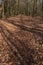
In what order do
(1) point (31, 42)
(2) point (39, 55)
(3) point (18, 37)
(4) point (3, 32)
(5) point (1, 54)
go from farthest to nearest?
(4) point (3, 32) < (3) point (18, 37) < (1) point (31, 42) < (5) point (1, 54) < (2) point (39, 55)

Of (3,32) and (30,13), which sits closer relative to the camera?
(3,32)

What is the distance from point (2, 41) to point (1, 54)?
88.4 inches

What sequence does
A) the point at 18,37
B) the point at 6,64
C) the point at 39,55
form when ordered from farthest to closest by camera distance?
the point at 18,37
the point at 39,55
the point at 6,64

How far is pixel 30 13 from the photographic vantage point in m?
30.6

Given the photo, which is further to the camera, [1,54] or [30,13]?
[30,13]

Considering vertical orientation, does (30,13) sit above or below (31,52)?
below

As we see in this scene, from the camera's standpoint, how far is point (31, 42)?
421 inches

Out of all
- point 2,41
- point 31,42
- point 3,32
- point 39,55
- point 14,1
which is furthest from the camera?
point 14,1

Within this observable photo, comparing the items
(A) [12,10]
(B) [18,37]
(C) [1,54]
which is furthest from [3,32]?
(A) [12,10]

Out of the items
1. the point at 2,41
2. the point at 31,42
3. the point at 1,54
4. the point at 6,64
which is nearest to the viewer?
the point at 6,64

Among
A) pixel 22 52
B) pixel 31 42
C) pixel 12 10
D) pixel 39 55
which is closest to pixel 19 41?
pixel 31 42

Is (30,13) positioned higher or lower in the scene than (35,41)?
lower

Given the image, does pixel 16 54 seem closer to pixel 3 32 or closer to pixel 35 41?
pixel 35 41

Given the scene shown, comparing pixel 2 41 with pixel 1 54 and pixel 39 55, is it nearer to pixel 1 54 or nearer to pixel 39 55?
pixel 1 54
